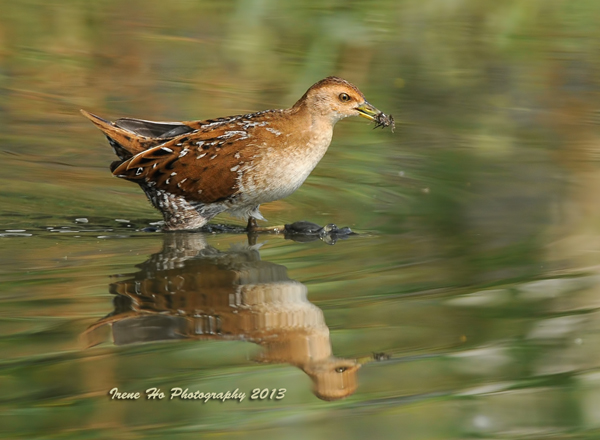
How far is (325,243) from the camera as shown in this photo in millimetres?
7750

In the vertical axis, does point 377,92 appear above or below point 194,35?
below

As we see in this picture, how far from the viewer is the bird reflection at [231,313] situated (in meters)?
5.22

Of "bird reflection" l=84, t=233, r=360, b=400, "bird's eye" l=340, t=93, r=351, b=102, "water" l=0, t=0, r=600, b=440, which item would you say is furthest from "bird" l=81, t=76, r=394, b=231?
"bird reflection" l=84, t=233, r=360, b=400

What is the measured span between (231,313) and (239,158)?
2.41 m

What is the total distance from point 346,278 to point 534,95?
6.42 m

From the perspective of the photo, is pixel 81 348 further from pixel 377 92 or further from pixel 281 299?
pixel 377 92

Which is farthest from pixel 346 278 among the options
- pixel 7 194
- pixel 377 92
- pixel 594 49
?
pixel 594 49

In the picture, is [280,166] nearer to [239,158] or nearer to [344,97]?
[239,158]

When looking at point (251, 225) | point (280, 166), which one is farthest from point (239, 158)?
point (251, 225)

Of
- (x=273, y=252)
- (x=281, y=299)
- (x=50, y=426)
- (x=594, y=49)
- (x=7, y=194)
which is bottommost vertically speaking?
(x=50, y=426)

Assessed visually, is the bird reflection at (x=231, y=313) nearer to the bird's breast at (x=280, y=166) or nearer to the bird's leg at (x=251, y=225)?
the bird's breast at (x=280, y=166)

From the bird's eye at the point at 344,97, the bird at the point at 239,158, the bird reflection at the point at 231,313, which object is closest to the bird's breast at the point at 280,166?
the bird at the point at 239,158

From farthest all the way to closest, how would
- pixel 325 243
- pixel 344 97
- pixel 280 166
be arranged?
pixel 344 97 < pixel 280 166 < pixel 325 243

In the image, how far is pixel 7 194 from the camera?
924cm
